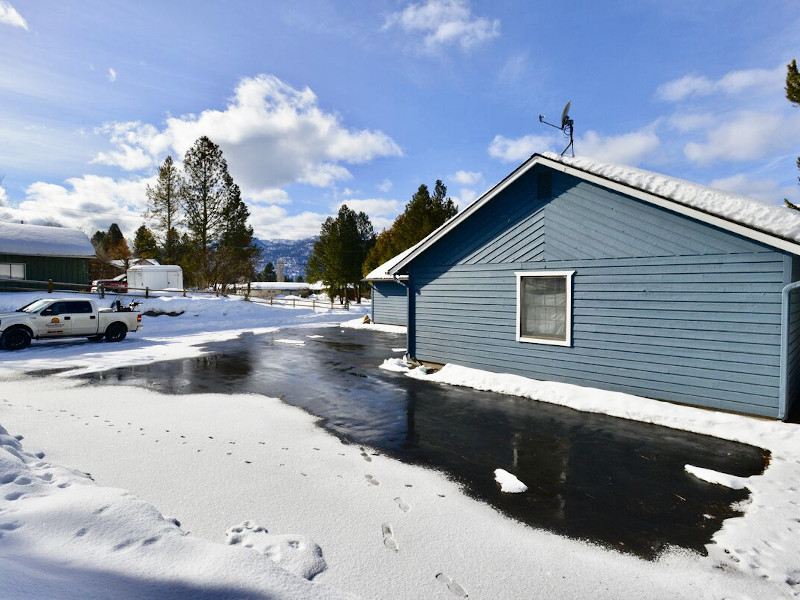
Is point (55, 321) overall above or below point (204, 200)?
below

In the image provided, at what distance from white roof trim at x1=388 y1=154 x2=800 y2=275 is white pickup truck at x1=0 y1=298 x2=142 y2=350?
12147 mm

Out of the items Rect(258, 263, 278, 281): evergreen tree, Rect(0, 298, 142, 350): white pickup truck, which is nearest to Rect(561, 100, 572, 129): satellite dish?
Rect(0, 298, 142, 350): white pickup truck

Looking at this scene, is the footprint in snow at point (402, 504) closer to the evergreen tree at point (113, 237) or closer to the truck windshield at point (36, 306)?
the truck windshield at point (36, 306)

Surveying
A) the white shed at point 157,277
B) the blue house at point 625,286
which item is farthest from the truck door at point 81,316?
the white shed at point 157,277

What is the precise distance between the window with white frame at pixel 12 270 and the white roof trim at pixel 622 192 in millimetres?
27560

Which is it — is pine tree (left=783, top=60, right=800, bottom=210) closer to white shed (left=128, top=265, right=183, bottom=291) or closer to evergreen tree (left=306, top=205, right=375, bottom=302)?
evergreen tree (left=306, top=205, right=375, bottom=302)

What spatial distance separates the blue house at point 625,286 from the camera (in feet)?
22.4

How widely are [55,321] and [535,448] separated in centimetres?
1694

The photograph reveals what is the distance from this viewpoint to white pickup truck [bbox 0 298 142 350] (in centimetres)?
1367

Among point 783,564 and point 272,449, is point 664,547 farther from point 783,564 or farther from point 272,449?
point 272,449

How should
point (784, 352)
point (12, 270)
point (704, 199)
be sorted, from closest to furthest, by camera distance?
point (784, 352), point (704, 199), point (12, 270)

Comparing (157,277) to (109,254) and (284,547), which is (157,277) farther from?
(284,547)

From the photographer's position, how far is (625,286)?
8.21 m

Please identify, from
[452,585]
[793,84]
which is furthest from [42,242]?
[793,84]
